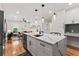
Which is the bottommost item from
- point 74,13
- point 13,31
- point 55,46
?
point 55,46

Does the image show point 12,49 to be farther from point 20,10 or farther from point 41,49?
point 41,49

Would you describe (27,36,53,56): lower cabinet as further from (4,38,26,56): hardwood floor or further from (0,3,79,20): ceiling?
(0,3,79,20): ceiling

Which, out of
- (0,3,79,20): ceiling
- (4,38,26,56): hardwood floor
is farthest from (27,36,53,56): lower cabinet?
(0,3,79,20): ceiling

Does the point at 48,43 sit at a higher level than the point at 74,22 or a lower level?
lower

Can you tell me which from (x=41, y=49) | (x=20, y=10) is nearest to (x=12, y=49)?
Result: (x=20, y=10)

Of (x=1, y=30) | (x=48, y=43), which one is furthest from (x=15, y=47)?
(x=1, y=30)

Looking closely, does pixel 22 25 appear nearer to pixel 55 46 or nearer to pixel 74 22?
pixel 55 46

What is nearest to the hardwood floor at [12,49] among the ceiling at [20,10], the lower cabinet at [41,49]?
the lower cabinet at [41,49]

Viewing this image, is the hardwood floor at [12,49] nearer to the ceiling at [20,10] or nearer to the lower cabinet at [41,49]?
the lower cabinet at [41,49]

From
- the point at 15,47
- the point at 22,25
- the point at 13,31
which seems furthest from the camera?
the point at 15,47

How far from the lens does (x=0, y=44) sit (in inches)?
54.3

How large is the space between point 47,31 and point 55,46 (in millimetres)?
1571

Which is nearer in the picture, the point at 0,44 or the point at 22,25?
the point at 0,44

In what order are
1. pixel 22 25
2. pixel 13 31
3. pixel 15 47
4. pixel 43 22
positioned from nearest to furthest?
1. pixel 13 31
2. pixel 22 25
3. pixel 43 22
4. pixel 15 47
